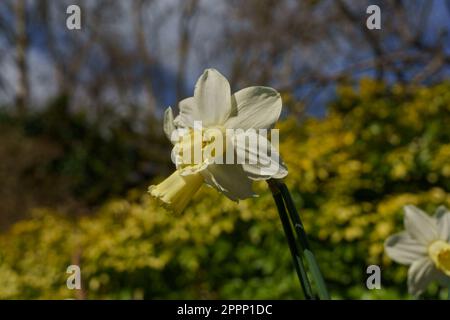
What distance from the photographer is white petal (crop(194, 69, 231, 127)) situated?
785mm

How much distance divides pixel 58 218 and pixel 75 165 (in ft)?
8.92

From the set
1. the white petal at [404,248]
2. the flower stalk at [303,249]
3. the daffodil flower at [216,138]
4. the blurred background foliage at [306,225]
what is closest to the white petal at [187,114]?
the daffodil flower at [216,138]

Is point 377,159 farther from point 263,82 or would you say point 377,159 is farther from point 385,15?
point 263,82

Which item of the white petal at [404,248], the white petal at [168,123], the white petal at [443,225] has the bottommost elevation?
the white petal at [404,248]

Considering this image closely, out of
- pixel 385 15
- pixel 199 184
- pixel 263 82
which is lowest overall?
pixel 199 184

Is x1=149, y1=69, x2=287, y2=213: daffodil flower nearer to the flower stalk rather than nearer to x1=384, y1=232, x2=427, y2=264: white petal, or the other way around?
the flower stalk

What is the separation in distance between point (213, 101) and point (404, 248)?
56 centimetres

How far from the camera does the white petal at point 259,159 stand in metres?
0.71

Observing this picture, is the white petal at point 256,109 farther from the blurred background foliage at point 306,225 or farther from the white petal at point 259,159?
the blurred background foliage at point 306,225

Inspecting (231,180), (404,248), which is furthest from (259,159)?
(404,248)

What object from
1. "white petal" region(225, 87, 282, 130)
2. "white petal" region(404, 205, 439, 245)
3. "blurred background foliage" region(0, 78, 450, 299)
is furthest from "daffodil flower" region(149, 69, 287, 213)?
"blurred background foliage" region(0, 78, 450, 299)

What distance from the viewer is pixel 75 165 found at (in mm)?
7453

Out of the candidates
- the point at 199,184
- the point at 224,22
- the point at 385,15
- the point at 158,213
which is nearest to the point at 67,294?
the point at 158,213

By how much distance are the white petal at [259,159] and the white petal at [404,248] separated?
19.7 inches
